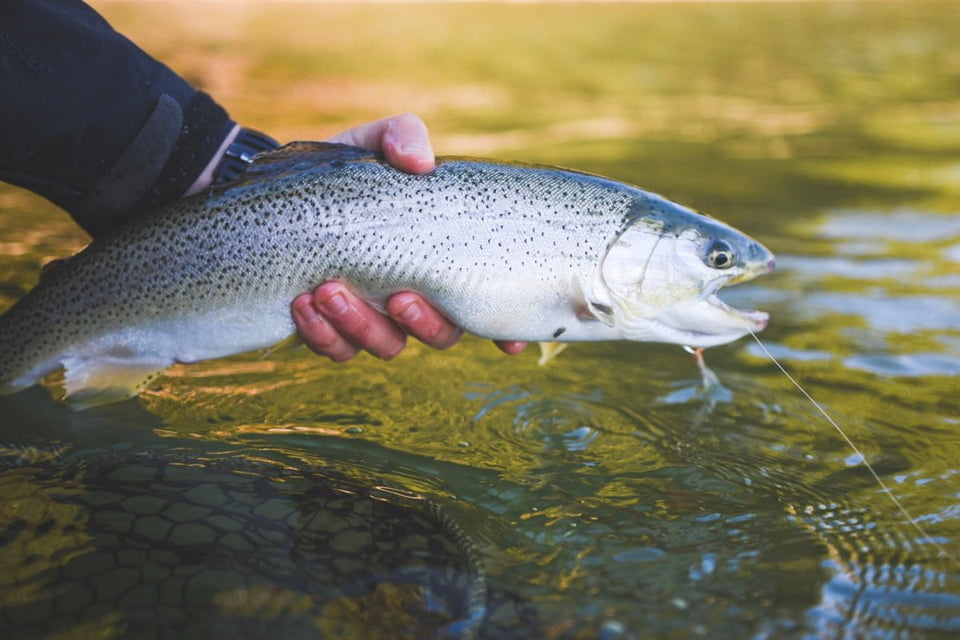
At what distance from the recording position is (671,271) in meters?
3.43

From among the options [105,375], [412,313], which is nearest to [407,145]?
[412,313]

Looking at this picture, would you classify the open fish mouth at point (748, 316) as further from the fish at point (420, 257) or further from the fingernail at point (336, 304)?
the fingernail at point (336, 304)

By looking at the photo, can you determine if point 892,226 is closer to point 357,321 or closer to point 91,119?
point 357,321

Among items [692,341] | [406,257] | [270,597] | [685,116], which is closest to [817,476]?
[692,341]

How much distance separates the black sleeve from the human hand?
0.81 meters

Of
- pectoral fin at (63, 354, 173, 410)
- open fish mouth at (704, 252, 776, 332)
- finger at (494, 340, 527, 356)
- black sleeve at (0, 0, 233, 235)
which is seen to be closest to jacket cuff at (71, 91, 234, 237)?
black sleeve at (0, 0, 233, 235)

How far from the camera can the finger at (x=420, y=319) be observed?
11.5 ft

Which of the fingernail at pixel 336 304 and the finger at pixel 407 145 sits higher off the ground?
the finger at pixel 407 145

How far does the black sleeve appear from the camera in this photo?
138 inches

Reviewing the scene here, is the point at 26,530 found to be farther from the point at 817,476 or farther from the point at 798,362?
the point at 798,362

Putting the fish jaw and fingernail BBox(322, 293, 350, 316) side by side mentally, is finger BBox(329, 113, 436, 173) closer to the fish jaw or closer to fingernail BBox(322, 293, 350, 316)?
fingernail BBox(322, 293, 350, 316)

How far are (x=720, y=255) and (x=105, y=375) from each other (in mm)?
2348

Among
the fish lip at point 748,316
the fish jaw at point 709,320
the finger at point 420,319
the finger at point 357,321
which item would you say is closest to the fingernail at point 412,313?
the finger at point 420,319

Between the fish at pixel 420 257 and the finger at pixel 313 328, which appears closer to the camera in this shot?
the fish at pixel 420 257
